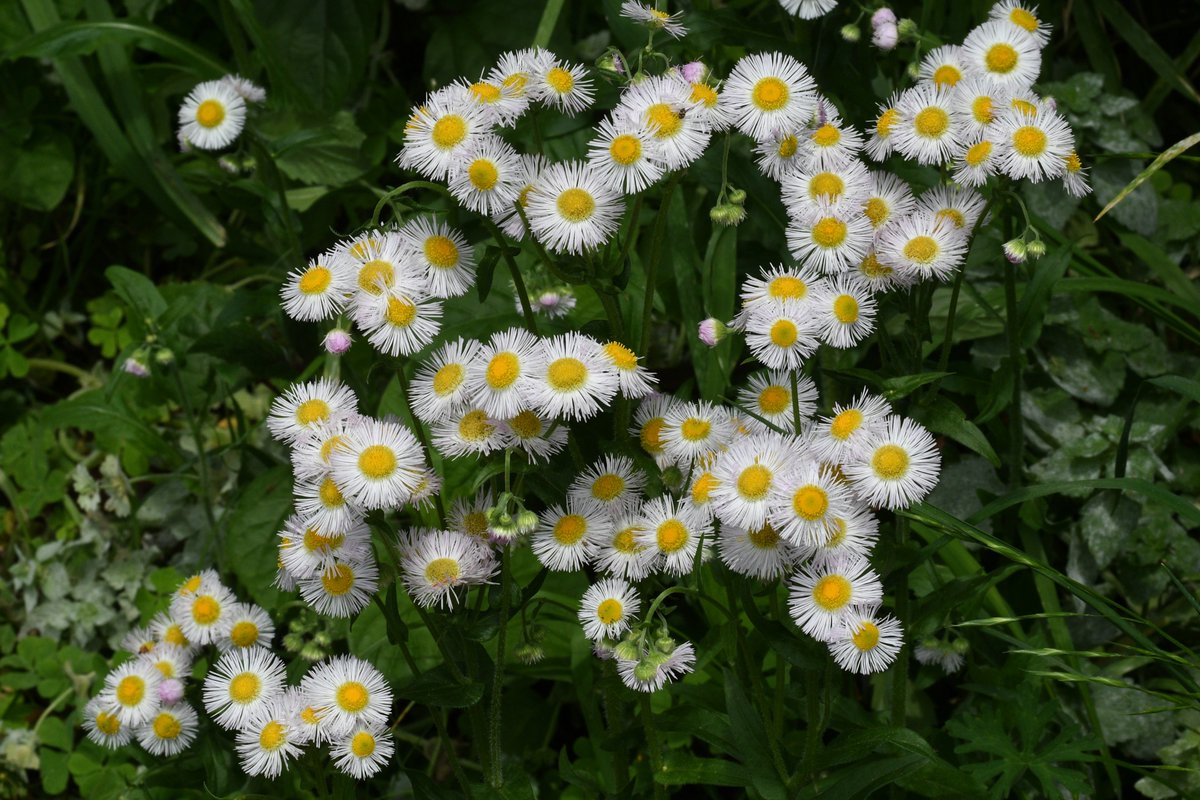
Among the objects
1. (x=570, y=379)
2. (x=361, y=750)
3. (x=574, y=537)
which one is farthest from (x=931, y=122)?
(x=361, y=750)

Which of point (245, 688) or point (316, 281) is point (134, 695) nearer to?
point (245, 688)

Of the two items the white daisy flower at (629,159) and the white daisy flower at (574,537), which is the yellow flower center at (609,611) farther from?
the white daisy flower at (629,159)

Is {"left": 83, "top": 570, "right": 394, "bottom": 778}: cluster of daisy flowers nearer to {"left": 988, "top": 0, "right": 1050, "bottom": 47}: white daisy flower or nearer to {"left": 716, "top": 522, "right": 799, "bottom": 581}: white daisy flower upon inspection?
{"left": 716, "top": 522, "right": 799, "bottom": 581}: white daisy flower

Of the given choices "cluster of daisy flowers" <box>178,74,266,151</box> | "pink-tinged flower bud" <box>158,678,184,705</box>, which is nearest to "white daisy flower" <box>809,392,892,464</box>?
"pink-tinged flower bud" <box>158,678,184,705</box>

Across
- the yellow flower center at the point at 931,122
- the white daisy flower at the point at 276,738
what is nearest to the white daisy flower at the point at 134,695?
the white daisy flower at the point at 276,738

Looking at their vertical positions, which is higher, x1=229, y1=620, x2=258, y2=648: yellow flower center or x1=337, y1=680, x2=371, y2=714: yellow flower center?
x1=229, y1=620, x2=258, y2=648: yellow flower center

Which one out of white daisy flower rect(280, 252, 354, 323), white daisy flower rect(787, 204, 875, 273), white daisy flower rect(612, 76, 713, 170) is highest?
white daisy flower rect(612, 76, 713, 170)

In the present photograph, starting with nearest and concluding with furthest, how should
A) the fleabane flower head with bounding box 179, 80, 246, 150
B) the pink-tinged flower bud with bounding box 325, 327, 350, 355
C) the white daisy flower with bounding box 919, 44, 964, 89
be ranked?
the pink-tinged flower bud with bounding box 325, 327, 350, 355
the white daisy flower with bounding box 919, 44, 964, 89
the fleabane flower head with bounding box 179, 80, 246, 150
